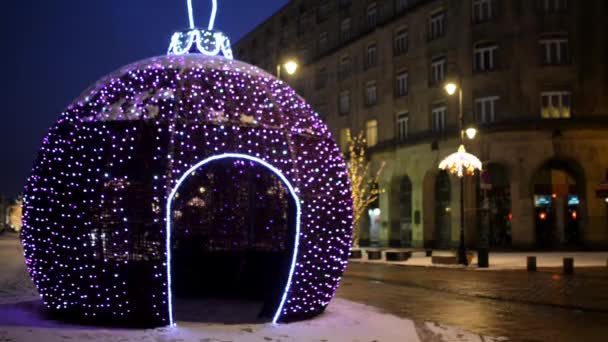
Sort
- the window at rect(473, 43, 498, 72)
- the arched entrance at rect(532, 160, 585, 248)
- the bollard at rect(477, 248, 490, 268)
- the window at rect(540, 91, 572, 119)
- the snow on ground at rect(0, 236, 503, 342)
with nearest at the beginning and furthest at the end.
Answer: the snow on ground at rect(0, 236, 503, 342), the bollard at rect(477, 248, 490, 268), the window at rect(540, 91, 572, 119), the arched entrance at rect(532, 160, 585, 248), the window at rect(473, 43, 498, 72)

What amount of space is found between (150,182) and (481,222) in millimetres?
35683

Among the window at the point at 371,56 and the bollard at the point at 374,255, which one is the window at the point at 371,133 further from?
the bollard at the point at 374,255

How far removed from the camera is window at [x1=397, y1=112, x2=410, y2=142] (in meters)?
49.5

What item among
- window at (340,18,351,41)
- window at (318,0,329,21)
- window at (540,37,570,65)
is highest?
window at (318,0,329,21)

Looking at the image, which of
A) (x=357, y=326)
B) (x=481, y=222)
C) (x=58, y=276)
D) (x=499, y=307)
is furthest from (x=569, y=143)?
(x=58, y=276)

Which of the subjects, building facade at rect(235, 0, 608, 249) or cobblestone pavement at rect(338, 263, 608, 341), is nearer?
cobblestone pavement at rect(338, 263, 608, 341)

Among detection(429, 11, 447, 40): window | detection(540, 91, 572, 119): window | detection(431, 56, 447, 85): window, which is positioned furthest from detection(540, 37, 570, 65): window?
detection(429, 11, 447, 40): window

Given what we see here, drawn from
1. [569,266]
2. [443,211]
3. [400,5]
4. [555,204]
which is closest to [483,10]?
[400,5]

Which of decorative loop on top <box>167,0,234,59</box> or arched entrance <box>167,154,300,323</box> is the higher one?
decorative loop on top <box>167,0,234,59</box>

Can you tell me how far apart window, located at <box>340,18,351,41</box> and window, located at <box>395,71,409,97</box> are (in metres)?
9.13

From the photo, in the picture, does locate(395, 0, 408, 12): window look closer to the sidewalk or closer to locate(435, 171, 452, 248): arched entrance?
Answer: locate(435, 171, 452, 248): arched entrance

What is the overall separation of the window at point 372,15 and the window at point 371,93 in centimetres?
434

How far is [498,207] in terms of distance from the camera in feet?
144

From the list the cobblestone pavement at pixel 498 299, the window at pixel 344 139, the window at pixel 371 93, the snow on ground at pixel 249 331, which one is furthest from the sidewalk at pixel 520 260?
the snow on ground at pixel 249 331
